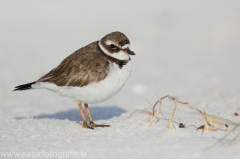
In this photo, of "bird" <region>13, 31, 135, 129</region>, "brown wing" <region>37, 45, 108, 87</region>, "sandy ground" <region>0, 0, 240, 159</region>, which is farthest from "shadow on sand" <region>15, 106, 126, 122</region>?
"brown wing" <region>37, 45, 108, 87</region>

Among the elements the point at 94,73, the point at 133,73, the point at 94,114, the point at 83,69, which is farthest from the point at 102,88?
the point at 133,73

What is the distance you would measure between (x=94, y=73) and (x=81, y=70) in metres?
0.25

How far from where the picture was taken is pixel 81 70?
19.3 feet

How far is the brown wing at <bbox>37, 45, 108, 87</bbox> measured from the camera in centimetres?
574

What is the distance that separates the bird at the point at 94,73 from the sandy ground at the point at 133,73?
48 centimetres

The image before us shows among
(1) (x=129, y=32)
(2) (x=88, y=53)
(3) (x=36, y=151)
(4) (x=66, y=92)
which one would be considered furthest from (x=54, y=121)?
(1) (x=129, y=32)

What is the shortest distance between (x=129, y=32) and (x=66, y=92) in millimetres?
7459

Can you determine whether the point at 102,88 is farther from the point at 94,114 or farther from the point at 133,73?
the point at 133,73

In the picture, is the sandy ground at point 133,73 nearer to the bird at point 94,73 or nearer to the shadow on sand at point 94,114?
the shadow on sand at point 94,114

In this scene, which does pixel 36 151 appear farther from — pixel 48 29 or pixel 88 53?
pixel 48 29

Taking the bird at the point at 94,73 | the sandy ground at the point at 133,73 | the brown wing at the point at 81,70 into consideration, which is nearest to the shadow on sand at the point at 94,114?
the sandy ground at the point at 133,73

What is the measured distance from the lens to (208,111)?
6.53 metres

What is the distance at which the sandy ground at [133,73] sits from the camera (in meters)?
4.62

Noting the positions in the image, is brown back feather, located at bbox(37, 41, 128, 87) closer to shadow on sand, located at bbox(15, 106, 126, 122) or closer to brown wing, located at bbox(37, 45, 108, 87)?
brown wing, located at bbox(37, 45, 108, 87)
